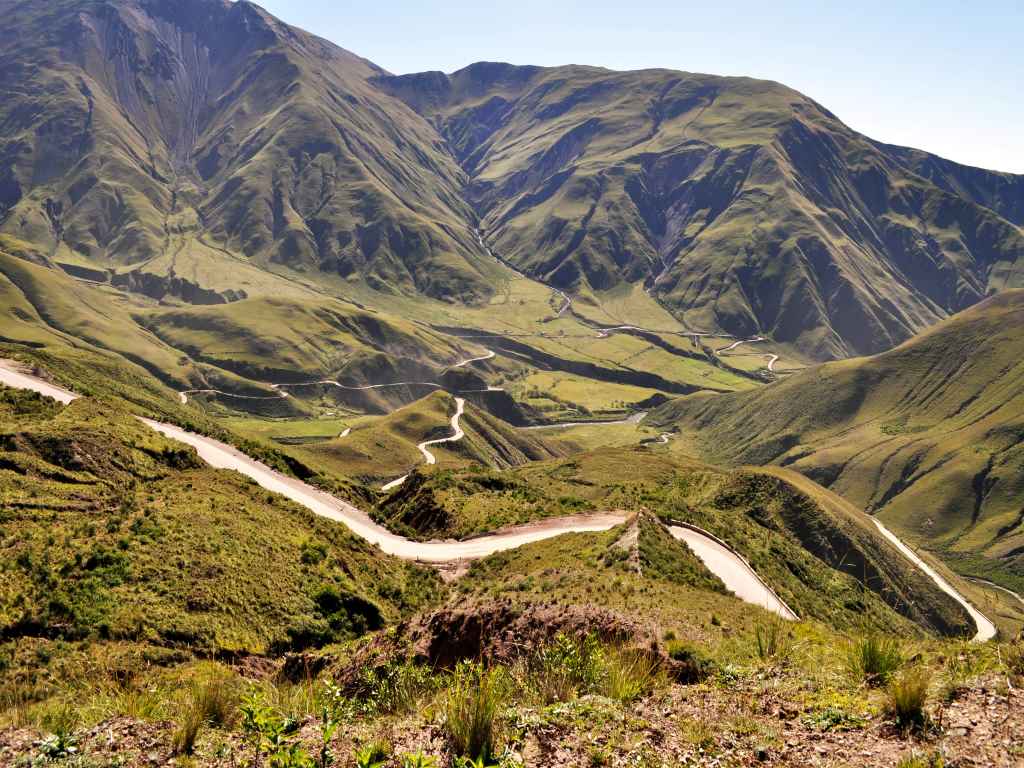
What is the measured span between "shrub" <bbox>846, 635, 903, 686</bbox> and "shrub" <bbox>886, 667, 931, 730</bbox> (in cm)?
129

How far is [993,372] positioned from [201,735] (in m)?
185

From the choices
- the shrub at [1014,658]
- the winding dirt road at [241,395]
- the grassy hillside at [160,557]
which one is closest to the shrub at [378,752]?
the shrub at [1014,658]

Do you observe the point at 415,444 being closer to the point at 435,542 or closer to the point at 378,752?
the point at 435,542

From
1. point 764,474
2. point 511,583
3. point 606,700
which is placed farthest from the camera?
point 764,474

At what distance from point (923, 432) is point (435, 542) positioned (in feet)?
476

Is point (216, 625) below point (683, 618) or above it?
below

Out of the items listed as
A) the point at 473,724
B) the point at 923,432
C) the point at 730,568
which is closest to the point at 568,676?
the point at 473,724

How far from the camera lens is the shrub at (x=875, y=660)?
9758mm

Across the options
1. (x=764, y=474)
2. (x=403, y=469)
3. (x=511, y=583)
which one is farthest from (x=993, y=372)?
(x=511, y=583)

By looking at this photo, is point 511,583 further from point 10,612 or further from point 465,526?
point 465,526

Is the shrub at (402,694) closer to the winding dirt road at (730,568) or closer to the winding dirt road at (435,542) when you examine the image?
the winding dirt road at (435,542)

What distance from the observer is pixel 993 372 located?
151375 millimetres

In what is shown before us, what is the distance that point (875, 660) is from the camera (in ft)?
32.3

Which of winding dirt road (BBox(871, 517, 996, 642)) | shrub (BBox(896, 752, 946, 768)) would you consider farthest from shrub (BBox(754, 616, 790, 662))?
winding dirt road (BBox(871, 517, 996, 642))
